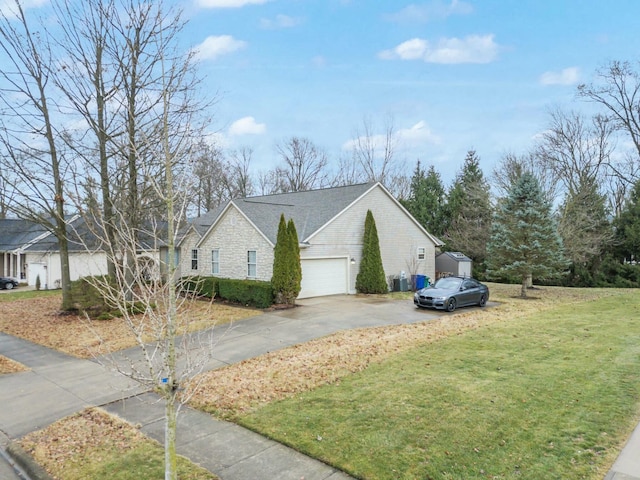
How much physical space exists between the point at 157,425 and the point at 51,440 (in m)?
1.42

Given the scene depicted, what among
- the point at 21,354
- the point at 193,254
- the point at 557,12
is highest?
the point at 557,12

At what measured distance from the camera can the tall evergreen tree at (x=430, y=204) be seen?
3569 cm

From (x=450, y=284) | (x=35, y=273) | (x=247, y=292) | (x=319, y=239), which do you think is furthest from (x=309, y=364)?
(x=35, y=273)

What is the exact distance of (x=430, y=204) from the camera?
3591 cm

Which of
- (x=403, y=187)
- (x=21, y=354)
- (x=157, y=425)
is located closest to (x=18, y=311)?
(x=21, y=354)

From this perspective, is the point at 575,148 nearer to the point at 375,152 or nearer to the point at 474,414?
the point at 375,152

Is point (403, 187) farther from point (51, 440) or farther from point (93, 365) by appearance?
point (51, 440)

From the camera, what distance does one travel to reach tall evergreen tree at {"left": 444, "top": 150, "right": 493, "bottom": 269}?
99.2ft

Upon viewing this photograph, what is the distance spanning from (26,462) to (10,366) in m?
5.64

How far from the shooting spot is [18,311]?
17.4 metres

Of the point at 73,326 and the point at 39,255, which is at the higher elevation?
the point at 39,255

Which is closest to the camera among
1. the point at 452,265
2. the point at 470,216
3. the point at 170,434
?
the point at 170,434

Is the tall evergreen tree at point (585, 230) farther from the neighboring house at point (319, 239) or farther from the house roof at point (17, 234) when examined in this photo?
the house roof at point (17, 234)

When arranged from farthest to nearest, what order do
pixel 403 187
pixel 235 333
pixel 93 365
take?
pixel 403 187
pixel 235 333
pixel 93 365
